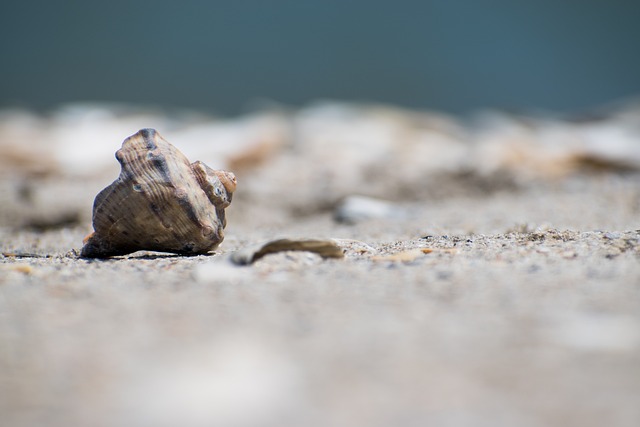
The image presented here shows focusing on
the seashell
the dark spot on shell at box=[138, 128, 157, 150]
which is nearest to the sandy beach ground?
the seashell

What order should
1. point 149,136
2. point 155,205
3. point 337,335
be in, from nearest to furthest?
point 337,335, point 155,205, point 149,136

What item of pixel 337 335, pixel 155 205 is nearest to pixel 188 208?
pixel 155 205

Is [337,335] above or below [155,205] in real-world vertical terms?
below

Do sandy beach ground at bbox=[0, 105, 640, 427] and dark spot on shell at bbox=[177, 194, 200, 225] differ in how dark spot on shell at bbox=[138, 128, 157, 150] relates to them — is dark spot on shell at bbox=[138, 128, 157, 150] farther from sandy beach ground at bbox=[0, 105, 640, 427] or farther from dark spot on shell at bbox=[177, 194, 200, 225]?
sandy beach ground at bbox=[0, 105, 640, 427]

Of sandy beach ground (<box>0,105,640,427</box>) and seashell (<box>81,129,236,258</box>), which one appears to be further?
seashell (<box>81,129,236,258</box>)

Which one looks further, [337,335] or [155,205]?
[155,205]

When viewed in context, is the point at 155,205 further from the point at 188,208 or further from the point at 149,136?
the point at 149,136

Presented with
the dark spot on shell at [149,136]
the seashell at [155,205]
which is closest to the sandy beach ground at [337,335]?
the seashell at [155,205]

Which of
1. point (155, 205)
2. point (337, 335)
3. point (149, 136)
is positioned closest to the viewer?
point (337, 335)
